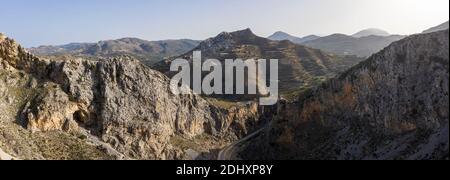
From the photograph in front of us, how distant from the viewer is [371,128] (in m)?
98.1

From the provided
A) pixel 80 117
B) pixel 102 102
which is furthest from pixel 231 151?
pixel 80 117

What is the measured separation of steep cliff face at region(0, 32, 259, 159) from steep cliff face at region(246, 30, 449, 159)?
2327cm

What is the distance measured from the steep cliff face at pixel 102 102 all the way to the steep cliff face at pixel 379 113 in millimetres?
23267

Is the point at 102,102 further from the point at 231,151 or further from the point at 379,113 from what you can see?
the point at 379,113

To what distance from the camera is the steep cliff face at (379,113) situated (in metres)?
85.9

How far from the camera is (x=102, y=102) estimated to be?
389 ft

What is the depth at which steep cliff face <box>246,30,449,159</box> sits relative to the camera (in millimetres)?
85875

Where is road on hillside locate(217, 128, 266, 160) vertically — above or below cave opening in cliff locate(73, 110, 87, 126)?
below

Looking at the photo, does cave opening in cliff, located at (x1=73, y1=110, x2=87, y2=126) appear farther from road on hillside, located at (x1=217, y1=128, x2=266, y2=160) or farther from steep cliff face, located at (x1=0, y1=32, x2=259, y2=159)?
road on hillside, located at (x1=217, y1=128, x2=266, y2=160)

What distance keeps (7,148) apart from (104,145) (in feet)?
74.4

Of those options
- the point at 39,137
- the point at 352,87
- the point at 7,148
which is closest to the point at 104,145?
the point at 39,137

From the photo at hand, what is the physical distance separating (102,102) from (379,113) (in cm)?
5809

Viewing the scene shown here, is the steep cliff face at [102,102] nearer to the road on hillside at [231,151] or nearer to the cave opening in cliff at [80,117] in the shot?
the cave opening in cliff at [80,117]

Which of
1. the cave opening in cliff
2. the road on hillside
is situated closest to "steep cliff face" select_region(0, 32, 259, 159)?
the cave opening in cliff
